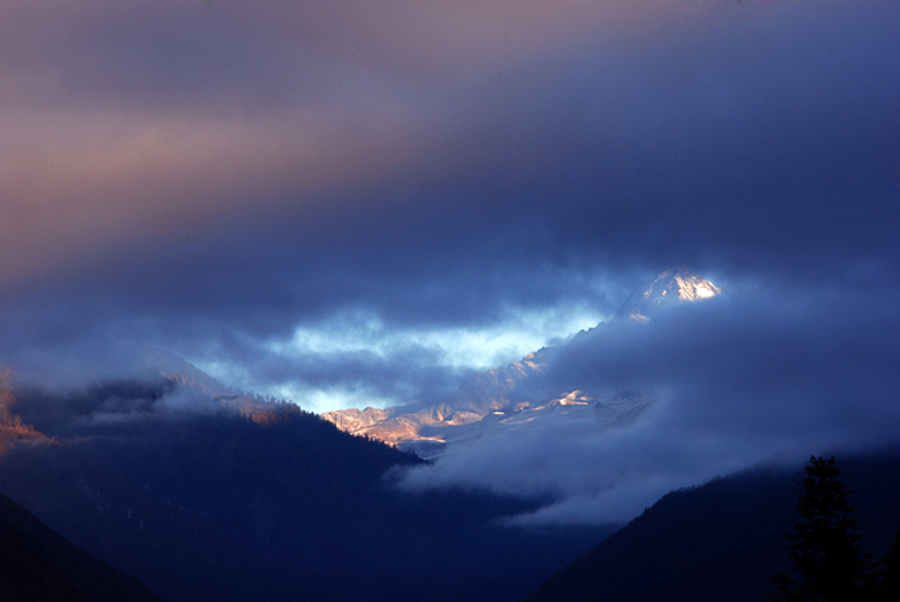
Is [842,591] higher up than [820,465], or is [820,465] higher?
[820,465]

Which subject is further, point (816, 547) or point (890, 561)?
point (890, 561)

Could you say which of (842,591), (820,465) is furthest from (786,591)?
(820,465)

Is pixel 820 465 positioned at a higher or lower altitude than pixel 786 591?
higher

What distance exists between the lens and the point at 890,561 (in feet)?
219

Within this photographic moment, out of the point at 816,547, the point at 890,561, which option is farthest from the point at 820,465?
the point at 890,561

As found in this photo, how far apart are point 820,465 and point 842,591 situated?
8.32 meters

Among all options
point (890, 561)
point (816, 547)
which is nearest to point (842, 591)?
point (816, 547)

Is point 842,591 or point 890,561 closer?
point 842,591

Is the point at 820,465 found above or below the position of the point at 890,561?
above

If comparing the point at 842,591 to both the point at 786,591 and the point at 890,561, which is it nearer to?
the point at 786,591

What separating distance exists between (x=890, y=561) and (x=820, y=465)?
1046 centimetres

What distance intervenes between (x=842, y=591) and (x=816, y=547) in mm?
3141

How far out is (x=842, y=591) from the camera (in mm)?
60906

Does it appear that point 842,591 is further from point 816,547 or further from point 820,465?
point 820,465
